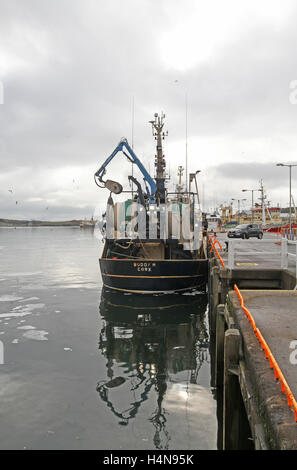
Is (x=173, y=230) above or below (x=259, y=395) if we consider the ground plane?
above

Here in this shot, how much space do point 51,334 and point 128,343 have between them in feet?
10.9

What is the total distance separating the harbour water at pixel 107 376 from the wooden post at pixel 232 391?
122 centimetres

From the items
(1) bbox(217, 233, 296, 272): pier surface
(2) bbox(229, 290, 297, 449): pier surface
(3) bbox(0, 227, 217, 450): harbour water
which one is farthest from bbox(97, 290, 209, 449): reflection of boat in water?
(1) bbox(217, 233, 296, 272): pier surface

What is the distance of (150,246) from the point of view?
2142 cm

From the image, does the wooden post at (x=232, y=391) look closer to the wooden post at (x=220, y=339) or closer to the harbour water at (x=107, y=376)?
the harbour water at (x=107, y=376)

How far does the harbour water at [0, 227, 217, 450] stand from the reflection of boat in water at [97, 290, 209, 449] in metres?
0.03

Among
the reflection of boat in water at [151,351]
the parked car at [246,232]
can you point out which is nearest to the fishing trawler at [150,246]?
the reflection of boat in water at [151,351]

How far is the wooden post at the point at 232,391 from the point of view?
18.0 ft

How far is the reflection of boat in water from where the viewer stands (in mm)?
8266

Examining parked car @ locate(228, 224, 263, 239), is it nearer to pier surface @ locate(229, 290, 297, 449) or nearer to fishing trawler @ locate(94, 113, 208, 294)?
fishing trawler @ locate(94, 113, 208, 294)

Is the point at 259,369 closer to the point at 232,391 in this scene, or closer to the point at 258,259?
the point at 232,391
